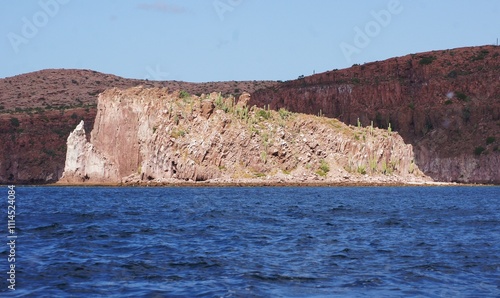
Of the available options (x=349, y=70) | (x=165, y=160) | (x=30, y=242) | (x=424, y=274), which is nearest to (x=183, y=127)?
(x=165, y=160)

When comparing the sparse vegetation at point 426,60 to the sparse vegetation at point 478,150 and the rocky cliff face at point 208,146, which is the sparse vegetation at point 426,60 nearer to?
A: the sparse vegetation at point 478,150

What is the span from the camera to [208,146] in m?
99.6

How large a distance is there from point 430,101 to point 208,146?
7501 cm

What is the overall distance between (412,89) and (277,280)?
5889 inches

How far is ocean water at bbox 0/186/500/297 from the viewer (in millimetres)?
21812

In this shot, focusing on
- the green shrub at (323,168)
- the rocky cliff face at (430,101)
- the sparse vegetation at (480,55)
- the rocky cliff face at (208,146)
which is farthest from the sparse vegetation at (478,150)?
the green shrub at (323,168)

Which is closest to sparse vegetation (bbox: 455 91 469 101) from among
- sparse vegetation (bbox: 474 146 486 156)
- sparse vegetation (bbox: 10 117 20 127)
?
sparse vegetation (bbox: 474 146 486 156)

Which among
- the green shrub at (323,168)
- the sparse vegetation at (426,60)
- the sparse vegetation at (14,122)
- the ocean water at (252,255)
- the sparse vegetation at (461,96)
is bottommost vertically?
the ocean water at (252,255)

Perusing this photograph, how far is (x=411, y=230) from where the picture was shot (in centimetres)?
3841

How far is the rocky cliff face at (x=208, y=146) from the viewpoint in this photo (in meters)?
99.5

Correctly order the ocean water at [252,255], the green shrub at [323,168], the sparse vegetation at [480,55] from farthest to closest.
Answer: the sparse vegetation at [480,55], the green shrub at [323,168], the ocean water at [252,255]

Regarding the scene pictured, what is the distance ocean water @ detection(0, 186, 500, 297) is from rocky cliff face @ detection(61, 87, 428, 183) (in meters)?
51.6

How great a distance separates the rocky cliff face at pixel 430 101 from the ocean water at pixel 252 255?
98086 millimetres

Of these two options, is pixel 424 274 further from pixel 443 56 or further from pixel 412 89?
pixel 443 56
